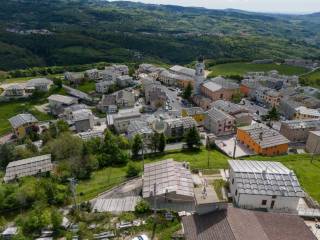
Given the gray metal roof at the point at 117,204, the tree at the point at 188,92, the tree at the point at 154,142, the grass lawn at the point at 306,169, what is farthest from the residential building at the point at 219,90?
the gray metal roof at the point at 117,204

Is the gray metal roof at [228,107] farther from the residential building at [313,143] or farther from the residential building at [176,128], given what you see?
the residential building at [313,143]

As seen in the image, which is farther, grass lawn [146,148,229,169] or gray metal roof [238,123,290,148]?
gray metal roof [238,123,290,148]

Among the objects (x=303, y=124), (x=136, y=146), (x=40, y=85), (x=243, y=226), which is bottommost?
(x=40, y=85)

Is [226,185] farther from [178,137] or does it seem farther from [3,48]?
[3,48]

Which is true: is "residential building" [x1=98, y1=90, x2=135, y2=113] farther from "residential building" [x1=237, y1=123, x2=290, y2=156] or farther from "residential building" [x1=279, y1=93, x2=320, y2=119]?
"residential building" [x1=279, y1=93, x2=320, y2=119]

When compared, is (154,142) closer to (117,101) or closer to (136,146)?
(136,146)

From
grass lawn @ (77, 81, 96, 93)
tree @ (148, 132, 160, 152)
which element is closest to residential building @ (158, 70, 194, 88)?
grass lawn @ (77, 81, 96, 93)

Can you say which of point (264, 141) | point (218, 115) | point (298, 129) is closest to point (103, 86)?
point (218, 115)
